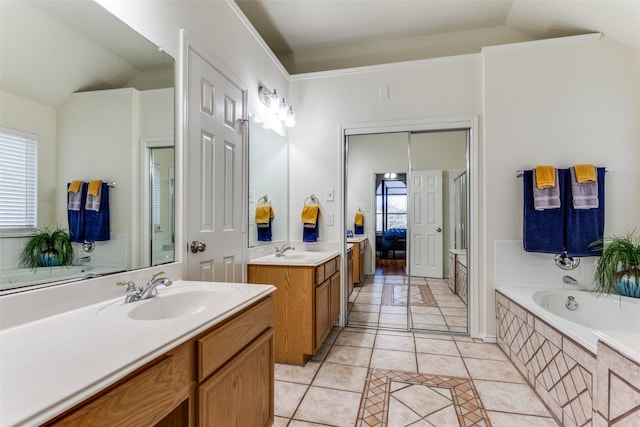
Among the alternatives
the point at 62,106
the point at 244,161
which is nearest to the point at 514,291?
the point at 244,161

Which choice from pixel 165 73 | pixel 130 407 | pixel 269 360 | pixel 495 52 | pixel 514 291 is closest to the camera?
pixel 130 407

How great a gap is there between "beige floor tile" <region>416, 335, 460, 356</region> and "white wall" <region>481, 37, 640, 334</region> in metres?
0.42

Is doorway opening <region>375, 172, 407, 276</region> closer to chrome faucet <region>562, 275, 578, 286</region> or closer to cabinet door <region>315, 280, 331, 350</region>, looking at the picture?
cabinet door <region>315, 280, 331, 350</region>

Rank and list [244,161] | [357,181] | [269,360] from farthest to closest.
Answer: [357,181], [244,161], [269,360]

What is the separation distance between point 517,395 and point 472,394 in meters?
0.27

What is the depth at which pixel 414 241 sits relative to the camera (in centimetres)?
333

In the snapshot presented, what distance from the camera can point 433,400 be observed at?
1.85m

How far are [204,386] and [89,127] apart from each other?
1.03 m

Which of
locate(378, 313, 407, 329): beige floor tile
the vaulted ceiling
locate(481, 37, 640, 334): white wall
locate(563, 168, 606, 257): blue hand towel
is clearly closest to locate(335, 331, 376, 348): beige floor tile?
locate(378, 313, 407, 329): beige floor tile

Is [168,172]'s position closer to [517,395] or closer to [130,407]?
[130,407]

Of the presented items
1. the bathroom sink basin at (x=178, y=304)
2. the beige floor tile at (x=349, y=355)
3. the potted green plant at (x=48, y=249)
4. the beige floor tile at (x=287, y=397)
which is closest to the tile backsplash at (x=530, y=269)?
the beige floor tile at (x=349, y=355)

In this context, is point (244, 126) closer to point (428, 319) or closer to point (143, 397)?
point (143, 397)

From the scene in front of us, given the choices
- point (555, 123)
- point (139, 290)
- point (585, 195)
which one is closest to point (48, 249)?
point (139, 290)

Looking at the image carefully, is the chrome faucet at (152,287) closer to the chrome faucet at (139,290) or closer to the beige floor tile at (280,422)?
the chrome faucet at (139,290)
